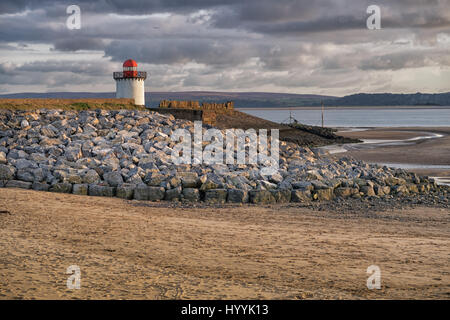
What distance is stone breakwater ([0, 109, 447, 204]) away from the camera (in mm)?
13297

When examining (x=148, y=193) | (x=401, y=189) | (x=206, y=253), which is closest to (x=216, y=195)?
(x=148, y=193)

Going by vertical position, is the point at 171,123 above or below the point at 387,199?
above

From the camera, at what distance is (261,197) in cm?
1342

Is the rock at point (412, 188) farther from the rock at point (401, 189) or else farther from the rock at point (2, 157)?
the rock at point (2, 157)

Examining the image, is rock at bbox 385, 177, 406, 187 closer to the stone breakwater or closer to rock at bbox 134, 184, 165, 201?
the stone breakwater

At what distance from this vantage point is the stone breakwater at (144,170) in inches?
523

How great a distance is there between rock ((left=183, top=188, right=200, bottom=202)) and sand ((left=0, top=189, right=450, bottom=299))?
1499 millimetres

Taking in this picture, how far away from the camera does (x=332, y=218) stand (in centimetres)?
1173

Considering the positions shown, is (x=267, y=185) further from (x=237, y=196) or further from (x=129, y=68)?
(x=129, y=68)

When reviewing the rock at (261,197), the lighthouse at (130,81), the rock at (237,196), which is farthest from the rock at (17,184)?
the lighthouse at (130,81)
